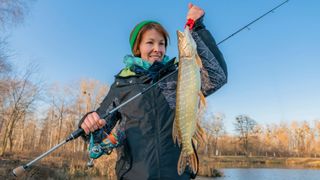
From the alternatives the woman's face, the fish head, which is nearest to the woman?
the woman's face

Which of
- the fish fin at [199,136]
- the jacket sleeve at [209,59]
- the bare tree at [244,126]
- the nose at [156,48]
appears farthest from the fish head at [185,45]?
the bare tree at [244,126]

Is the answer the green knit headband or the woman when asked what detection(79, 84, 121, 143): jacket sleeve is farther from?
the green knit headband

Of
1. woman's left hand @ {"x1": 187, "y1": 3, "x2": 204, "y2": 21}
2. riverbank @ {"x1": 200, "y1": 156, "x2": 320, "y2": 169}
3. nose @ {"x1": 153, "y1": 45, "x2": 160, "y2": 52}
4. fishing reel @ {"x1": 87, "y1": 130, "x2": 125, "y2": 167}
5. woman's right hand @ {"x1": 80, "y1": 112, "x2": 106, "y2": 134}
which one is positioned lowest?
riverbank @ {"x1": 200, "y1": 156, "x2": 320, "y2": 169}

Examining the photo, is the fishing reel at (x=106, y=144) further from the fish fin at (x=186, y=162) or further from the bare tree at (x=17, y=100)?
the bare tree at (x=17, y=100)

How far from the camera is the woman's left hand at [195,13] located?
2.52 metres

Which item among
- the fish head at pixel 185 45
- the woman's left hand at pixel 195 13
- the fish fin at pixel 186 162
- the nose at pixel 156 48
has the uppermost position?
the woman's left hand at pixel 195 13

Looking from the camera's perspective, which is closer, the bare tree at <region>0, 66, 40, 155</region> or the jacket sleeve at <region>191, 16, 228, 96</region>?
the jacket sleeve at <region>191, 16, 228, 96</region>

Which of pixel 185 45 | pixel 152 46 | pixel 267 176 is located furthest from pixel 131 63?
pixel 267 176

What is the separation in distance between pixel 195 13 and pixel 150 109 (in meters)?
0.84

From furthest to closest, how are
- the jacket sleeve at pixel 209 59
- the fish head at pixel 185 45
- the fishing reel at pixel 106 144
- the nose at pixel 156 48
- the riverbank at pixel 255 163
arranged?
the riverbank at pixel 255 163
the nose at pixel 156 48
the fishing reel at pixel 106 144
the jacket sleeve at pixel 209 59
the fish head at pixel 185 45

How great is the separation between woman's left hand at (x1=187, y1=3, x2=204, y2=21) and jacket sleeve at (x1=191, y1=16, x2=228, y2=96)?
0.04 m

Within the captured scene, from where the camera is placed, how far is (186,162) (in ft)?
7.35

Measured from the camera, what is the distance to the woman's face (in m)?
2.96

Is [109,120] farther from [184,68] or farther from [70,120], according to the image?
[70,120]
